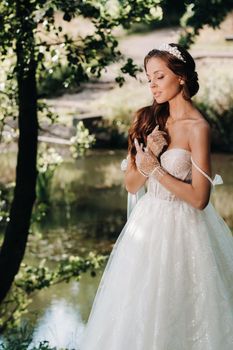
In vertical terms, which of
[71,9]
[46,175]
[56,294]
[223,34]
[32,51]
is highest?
[223,34]

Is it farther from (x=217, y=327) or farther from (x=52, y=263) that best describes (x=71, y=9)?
(x=52, y=263)

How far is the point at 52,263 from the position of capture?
7.30 metres

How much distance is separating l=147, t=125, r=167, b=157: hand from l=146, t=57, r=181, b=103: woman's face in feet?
0.43

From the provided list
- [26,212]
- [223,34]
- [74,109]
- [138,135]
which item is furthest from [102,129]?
[138,135]

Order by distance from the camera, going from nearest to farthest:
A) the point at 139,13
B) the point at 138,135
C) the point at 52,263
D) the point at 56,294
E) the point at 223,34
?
the point at 138,135
the point at 139,13
the point at 56,294
the point at 52,263
the point at 223,34

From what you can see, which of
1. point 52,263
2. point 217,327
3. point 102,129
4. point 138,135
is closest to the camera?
point 217,327

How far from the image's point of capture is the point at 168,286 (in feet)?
8.13

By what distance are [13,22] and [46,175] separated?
4.76 meters

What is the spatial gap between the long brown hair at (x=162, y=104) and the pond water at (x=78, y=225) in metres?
2.65

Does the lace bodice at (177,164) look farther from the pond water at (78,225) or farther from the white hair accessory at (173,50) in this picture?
the pond water at (78,225)

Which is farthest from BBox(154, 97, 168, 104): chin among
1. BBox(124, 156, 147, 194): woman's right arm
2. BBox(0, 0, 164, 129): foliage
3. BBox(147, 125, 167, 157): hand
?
BBox(0, 0, 164, 129): foliage

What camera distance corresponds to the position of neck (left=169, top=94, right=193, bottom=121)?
2.59m

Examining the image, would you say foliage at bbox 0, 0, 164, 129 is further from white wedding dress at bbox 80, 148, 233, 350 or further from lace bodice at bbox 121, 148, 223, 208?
white wedding dress at bbox 80, 148, 233, 350

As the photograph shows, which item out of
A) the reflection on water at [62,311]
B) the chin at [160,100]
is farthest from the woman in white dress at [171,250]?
the reflection on water at [62,311]
